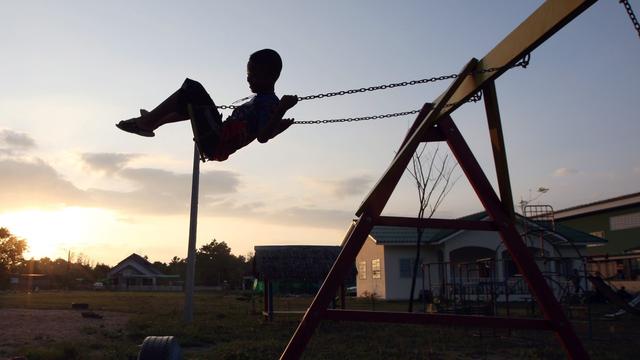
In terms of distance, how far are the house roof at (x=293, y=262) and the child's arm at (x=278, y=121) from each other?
46.0ft

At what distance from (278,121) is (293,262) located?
14.8 meters

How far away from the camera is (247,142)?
18.5 ft

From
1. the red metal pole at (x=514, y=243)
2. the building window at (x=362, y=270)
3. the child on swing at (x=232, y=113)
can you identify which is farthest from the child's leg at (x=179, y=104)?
the building window at (x=362, y=270)

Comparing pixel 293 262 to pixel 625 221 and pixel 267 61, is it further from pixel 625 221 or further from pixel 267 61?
pixel 625 221

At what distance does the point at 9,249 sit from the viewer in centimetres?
6575

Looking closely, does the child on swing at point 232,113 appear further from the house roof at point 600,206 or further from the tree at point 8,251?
the tree at point 8,251

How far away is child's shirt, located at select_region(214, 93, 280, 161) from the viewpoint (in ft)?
18.2

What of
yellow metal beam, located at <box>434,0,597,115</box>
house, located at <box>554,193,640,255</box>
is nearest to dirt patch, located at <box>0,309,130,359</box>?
yellow metal beam, located at <box>434,0,597,115</box>

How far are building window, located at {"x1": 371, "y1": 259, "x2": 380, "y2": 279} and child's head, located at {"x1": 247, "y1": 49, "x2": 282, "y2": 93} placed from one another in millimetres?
29218

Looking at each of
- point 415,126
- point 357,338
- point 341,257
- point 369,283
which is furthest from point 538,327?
point 369,283

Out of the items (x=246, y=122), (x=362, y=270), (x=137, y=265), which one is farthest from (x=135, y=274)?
(x=246, y=122)

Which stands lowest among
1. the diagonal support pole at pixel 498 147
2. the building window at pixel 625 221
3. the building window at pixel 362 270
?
the building window at pixel 362 270

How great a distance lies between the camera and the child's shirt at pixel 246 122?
18.2ft

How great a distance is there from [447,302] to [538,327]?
551 inches
